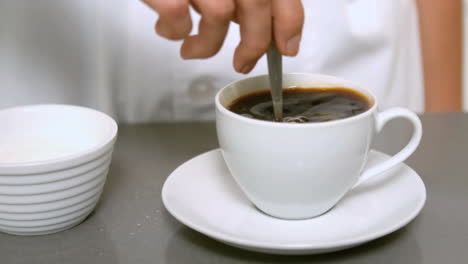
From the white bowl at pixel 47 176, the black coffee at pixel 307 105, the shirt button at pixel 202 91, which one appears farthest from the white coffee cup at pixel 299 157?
the shirt button at pixel 202 91

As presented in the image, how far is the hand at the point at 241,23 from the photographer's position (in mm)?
453

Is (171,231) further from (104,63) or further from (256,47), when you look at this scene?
(104,63)

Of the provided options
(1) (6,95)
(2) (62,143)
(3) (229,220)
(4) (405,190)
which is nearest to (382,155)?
(4) (405,190)

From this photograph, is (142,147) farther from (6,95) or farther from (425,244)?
(425,244)

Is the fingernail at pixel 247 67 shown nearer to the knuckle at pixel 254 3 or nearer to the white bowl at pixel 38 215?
the knuckle at pixel 254 3

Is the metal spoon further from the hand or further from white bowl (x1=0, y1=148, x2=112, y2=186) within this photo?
white bowl (x1=0, y1=148, x2=112, y2=186)

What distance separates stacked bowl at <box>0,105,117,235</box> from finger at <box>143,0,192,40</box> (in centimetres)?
11

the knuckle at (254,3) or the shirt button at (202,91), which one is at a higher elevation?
the knuckle at (254,3)

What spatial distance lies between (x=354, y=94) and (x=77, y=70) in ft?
1.24

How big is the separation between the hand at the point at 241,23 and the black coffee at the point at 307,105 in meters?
0.05

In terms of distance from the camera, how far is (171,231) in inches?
20.8

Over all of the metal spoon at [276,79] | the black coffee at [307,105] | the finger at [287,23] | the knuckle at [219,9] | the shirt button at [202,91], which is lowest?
the shirt button at [202,91]

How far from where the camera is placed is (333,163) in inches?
19.2

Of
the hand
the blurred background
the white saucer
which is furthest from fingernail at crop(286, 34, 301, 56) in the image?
the blurred background
